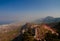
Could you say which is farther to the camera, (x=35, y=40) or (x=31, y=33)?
(x=31, y=33)

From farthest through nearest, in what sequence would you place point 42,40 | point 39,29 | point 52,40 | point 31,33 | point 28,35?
point 39,29
point 31,33
point 28,35
point 42,40
point 52,40

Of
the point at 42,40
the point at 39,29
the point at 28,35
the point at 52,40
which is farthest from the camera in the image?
the point at 39,29

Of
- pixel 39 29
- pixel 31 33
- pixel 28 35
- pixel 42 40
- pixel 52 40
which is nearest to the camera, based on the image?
pixel 52 40

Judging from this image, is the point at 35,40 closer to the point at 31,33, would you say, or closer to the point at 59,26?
the point at 31,33

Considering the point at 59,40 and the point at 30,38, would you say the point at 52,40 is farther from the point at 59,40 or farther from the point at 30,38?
the point at 30,38

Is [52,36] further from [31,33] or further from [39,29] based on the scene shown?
[39,29]

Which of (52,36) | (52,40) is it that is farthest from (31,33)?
(52,40)

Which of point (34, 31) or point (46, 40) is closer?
point (46, 40)

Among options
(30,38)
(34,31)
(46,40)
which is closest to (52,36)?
(46,40)
